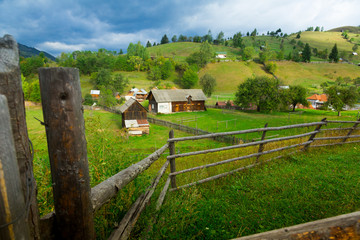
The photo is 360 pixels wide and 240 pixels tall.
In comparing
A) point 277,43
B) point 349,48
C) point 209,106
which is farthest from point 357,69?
point 209,106

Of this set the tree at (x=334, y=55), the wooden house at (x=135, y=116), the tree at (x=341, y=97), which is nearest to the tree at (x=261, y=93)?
the tree at (x=341, y=97)

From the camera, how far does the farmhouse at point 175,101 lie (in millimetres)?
38906

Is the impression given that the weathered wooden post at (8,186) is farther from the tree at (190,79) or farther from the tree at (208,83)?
the tree at (190,79)

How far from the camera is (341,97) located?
29031 millimetres

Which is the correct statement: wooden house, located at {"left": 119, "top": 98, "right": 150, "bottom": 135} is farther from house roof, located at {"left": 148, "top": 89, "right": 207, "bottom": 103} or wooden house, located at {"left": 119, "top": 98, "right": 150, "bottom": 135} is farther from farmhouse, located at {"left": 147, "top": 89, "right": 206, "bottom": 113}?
house roof, located at {"left": 148, "top": 89, "right": 207, "bottom": 103}

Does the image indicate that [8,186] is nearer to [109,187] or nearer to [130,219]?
[109,187]

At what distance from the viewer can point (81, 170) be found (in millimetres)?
1472

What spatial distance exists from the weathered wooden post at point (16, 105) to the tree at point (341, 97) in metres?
36.8

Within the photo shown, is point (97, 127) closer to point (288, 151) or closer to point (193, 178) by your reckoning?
point (193, 178)

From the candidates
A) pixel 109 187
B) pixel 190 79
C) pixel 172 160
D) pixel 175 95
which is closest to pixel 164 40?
Result: pixel 190 79

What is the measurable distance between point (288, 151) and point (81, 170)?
6.71 meters

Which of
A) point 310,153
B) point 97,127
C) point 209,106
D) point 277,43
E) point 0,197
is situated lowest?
point 209,106

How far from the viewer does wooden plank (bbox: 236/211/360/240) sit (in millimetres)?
1187

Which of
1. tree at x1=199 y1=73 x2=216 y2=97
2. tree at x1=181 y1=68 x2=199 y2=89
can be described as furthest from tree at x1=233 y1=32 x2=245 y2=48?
tree at x1=199 y1=73 x2=216 y2=97
